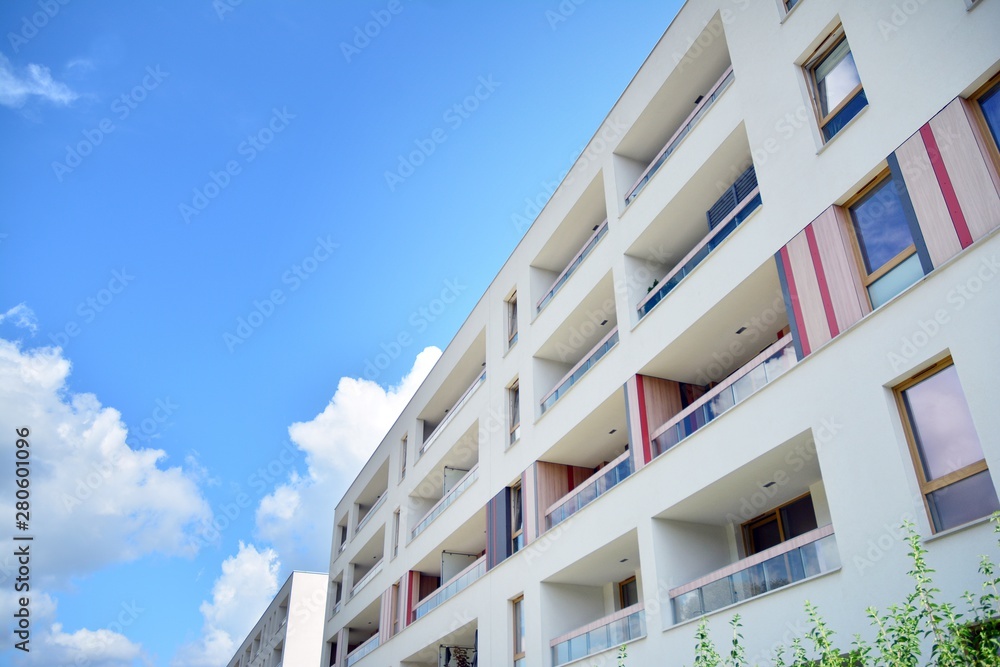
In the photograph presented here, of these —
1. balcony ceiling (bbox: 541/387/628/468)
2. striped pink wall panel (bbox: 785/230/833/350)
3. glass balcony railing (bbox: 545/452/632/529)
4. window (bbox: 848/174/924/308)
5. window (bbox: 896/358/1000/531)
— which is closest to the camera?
window (bbox: 896/358/1000/531)

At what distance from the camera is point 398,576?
30172mm

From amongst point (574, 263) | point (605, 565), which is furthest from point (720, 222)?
point (605, 565)

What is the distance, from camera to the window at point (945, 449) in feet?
31.8

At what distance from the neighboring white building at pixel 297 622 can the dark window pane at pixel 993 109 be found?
47052mm

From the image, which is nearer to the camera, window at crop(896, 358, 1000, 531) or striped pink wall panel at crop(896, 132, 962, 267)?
window at crop(896, 358, 1000, 531)

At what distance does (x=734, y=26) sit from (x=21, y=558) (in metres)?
23.2

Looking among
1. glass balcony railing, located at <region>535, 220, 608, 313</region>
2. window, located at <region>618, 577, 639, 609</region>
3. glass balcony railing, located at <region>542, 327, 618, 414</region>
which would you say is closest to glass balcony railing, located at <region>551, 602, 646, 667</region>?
window, located at <region>618, 577, 639, 609</region>

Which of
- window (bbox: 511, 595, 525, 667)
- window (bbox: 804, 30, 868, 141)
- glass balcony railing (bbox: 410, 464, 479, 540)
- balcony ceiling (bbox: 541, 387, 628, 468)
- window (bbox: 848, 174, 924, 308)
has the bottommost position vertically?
window (bbox: 511, 595, 525, 667)

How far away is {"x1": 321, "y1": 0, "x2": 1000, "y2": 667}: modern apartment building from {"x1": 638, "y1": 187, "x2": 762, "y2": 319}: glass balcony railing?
3.1 inches

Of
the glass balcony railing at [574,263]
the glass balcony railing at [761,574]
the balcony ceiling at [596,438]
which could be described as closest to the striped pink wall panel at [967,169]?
the glass balcony railing at [761,574]

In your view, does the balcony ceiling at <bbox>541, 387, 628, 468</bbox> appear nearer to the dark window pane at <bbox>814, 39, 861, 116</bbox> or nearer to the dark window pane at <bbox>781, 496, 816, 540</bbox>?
the dark window pane at <bbox>781, 496, 816, 540</bbox>

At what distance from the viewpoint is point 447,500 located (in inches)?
1073

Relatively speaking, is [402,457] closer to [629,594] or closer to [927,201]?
[629,594]

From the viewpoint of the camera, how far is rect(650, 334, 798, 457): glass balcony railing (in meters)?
13.4
